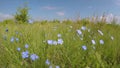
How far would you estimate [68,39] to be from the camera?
8.89ft

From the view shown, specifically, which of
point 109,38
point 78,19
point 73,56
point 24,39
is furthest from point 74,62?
point 78,19

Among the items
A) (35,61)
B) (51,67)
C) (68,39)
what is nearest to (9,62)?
(35,61)

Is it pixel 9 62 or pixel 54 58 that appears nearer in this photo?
pixel 54 58

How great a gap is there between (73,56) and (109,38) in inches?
41.5

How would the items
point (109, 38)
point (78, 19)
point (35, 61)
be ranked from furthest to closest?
point (78, 19) → point (109, 38) → point (35, 61)

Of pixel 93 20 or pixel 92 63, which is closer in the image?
pixel 92 63

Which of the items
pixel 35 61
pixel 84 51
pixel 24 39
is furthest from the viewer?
pixel 24 39

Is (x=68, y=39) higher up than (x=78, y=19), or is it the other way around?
(x=68, y=39)

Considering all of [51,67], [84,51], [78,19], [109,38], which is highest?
[51,67]

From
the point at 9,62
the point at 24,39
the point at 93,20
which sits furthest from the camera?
the point at 93,20

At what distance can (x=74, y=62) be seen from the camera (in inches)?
86.5

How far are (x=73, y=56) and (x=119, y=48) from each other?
69cm

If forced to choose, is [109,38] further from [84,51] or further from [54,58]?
[54,58]

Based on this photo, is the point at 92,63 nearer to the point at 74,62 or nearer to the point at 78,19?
the point at 74,62
